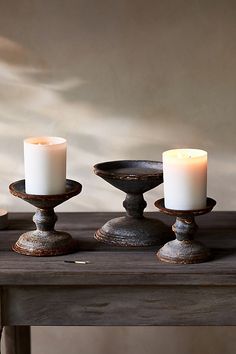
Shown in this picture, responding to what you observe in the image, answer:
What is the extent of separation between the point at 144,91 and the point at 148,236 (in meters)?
0.51

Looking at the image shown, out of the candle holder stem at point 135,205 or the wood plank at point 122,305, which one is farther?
the candle holder stem at point 135,205

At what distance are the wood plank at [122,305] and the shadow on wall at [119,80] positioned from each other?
631mm

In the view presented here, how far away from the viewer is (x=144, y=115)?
190cm

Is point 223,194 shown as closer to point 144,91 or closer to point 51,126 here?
Answer: point 144,91

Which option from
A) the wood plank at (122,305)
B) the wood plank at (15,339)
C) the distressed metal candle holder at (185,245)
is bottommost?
the wood plank at (15,339)

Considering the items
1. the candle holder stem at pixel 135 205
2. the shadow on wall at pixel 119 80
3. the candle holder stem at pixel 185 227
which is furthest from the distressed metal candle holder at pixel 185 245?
the shadow on wall at pixel 119 80

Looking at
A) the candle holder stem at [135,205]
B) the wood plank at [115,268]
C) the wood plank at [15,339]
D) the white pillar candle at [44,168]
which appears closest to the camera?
the wood plank at [115,268]

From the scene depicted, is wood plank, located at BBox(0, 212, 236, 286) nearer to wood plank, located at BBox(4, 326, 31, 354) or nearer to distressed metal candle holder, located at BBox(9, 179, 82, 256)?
distressed metal candle holder, located at BBox(9, 179, 82, 256)

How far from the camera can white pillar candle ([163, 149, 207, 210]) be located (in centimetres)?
137

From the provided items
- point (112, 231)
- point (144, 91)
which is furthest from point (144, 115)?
point (112, 231)

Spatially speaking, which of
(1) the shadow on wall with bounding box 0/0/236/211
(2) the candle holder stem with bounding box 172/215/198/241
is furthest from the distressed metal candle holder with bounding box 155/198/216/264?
(1) the shadow on wall with bounding box 0/0/236/211

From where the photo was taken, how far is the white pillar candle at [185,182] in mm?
1365

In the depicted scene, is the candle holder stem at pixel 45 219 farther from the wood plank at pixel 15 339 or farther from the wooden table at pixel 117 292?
the wood plank at pixel 15 339

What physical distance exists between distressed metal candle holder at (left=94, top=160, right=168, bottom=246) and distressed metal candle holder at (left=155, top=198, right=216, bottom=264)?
10 cm
